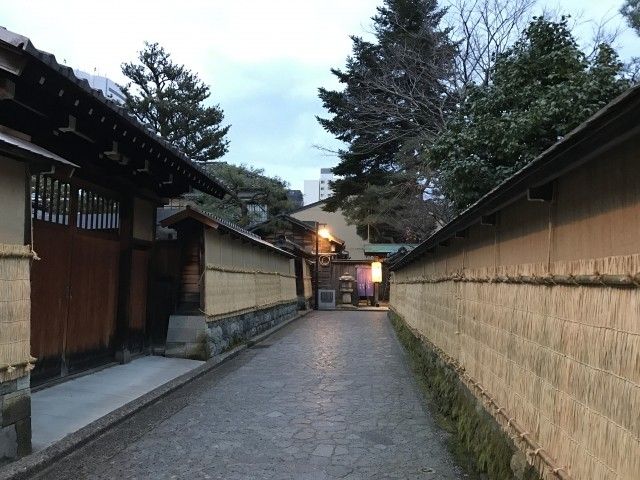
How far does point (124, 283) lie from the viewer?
1108cm

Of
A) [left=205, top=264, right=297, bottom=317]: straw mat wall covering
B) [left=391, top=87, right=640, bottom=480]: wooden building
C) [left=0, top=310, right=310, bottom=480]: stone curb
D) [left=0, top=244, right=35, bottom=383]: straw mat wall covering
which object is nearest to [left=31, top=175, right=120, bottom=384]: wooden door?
[left=0, top=310, right=310, bottom=480]: stone curb

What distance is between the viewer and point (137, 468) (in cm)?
579

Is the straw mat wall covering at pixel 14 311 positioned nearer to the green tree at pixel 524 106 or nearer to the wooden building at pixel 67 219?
the wooden building at pixel 67 219

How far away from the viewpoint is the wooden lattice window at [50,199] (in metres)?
8.24

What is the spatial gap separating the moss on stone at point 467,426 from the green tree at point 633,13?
51.2 feet

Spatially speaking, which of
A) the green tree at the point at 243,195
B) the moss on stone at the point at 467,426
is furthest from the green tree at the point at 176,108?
the moss on stone at the point at 467,426

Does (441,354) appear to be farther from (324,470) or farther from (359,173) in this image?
(359,173)

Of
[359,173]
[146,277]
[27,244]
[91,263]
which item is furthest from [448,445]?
[359,173]

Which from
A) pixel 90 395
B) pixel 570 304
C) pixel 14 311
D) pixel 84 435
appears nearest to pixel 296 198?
pixel 90 395

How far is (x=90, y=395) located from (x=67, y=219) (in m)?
2.89

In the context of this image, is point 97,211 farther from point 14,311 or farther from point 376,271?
point 376,271

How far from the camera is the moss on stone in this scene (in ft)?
15.7

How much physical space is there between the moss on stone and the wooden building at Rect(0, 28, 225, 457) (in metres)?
4.60

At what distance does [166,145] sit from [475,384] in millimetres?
6215
